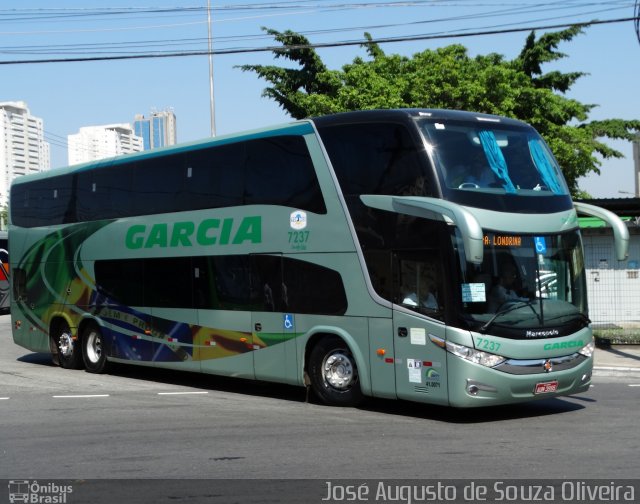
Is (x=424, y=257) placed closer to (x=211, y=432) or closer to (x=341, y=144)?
(x=341, y=144)

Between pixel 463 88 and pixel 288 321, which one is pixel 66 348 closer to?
pixel 288 321

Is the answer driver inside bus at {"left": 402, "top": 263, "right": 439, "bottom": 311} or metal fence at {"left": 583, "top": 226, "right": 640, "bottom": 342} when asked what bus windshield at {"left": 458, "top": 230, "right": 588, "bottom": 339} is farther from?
metal fence at {"left": 583, "top": 226, "right": 640, "bottom": 342}

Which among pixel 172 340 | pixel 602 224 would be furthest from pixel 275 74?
pixel 172 340

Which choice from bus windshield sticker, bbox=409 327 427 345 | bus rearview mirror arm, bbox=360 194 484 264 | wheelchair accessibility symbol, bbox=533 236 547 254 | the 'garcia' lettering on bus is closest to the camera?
bus rearview mirror arm, bbox=360 194 484 264

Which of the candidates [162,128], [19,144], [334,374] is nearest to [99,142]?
[19,144]

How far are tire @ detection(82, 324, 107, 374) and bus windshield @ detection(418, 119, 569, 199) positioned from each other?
29.6 ft

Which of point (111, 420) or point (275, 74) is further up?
point (275, 74)

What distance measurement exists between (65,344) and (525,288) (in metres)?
11.0

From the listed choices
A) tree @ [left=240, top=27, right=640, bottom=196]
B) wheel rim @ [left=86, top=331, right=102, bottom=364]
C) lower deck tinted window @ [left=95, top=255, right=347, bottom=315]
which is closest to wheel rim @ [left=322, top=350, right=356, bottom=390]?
lower deck tinted window @ [left=95, top=255, right=347, bottom=315]

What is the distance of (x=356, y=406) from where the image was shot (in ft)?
40.2

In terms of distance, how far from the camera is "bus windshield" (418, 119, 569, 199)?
11.0 metres

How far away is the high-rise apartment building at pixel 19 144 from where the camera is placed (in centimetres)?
14412

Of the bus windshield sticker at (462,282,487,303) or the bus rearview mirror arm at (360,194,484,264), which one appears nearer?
the bus rearview mirror arm at (360,194,484,264)

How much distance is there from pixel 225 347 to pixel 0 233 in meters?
26.5
